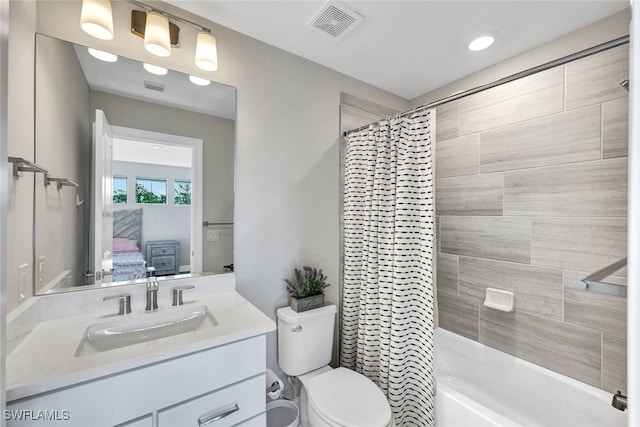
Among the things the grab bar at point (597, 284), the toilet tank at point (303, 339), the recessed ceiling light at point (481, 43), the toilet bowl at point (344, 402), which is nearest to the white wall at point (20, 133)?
the toilet tank at point (303, 339)

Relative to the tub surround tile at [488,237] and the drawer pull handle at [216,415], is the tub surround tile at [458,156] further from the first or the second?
the drawer pull handle at [216,415]

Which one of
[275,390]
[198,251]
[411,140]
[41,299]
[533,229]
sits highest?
[411,140]

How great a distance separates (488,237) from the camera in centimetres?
201

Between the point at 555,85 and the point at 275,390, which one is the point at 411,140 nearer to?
the point at 555,85

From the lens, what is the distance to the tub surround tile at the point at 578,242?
4.87 feet

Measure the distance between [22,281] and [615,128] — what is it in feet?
9.34

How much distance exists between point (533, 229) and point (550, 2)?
1262mm

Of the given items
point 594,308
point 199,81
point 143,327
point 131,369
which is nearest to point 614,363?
point 594,308

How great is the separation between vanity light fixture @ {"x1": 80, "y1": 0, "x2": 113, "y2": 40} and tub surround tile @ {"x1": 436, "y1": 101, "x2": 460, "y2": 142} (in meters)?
2.26

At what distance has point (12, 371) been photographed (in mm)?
816

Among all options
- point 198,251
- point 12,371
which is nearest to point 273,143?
point 198,251

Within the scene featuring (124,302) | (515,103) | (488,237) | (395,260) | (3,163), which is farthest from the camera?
(488,237)

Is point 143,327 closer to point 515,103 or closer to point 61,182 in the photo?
point 61,182

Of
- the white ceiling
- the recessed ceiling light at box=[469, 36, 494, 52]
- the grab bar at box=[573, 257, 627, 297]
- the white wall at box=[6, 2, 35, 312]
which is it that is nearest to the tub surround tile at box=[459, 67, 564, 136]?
the white ceiling
